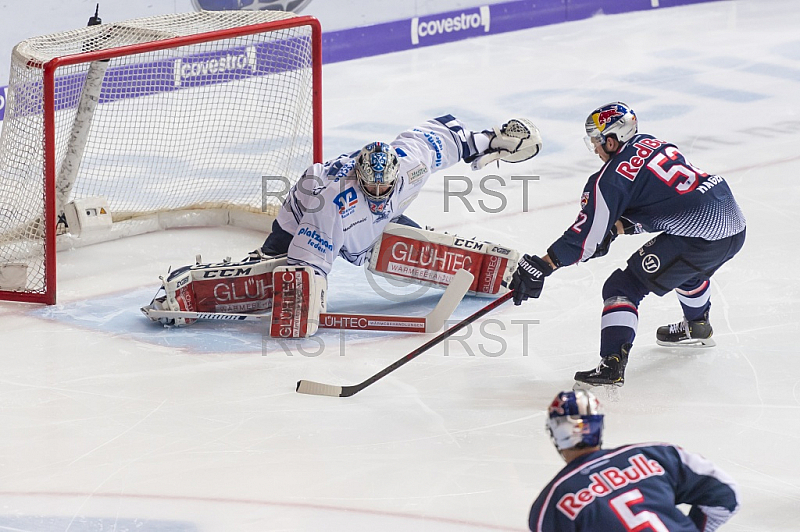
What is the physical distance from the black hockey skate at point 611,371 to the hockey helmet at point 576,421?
1.65 m

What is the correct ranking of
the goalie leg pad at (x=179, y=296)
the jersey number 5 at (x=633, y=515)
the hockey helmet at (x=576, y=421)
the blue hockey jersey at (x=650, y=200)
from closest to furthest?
the jersey number 5 at (x=633, y=515)
the hockey helmet at (x=576, y=421)
the blue hockey jersey at (x=650, y=200)
the goalie leg pad at (x=179, y=296)

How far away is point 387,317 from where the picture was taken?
4.57 meters

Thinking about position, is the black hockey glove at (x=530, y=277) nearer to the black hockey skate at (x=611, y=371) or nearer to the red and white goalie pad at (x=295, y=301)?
the black hockey skate at (x=611, y=371)

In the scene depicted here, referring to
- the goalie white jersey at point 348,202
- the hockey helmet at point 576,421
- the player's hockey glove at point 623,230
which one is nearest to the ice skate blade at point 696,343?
the player's hockey glove at point 623,230

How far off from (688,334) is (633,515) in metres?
2.25

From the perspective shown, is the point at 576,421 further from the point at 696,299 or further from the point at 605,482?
the point at 696,299

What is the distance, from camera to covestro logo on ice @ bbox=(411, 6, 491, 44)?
894 centimetres

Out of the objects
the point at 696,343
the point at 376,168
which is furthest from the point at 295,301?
the point at 696,343

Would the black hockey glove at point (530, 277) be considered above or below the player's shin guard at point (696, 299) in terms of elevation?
above

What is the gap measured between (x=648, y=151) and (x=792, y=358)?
972 millimetres

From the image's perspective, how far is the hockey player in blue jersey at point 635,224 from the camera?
390cm

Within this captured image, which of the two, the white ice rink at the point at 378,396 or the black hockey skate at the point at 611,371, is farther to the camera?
the black hockey skate at the point at 611,371

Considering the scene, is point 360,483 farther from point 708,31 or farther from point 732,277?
point 708,31

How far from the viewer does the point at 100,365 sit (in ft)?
14.1
